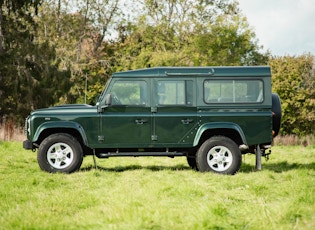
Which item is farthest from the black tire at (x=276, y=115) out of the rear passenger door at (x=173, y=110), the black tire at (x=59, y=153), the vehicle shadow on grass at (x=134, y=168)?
the black tire at (x=59, y=153)

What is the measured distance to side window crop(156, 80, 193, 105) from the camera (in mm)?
10469

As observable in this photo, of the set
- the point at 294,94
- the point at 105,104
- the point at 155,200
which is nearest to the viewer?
the point at 155,200

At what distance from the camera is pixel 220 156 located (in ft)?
34.4

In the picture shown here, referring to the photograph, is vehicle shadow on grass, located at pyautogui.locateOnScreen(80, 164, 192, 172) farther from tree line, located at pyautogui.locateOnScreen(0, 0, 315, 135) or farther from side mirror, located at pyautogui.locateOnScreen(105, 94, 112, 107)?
tree line, located at pyautogui.locateOnScreen(0, 0, 315, 135)

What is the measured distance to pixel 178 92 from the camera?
413 inches

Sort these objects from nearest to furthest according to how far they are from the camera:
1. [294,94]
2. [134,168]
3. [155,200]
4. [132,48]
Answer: [155,200] → [134,168] → [294,94] → [132,48]

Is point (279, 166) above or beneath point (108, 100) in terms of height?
beneath

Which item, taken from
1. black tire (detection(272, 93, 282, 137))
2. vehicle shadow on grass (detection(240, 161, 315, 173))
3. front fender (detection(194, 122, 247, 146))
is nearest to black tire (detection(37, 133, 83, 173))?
front fender (detection(194, 122, 247, 146))

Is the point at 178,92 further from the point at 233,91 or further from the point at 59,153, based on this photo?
the point at 59,153

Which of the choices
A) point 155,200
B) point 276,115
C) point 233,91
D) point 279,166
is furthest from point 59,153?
point 279,166

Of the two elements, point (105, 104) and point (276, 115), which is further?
point (276, 115)

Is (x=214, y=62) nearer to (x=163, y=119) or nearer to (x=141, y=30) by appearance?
(x=141, y=30)

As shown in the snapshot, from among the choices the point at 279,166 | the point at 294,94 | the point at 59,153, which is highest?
the point at 294,94

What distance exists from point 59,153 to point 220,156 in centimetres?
335
